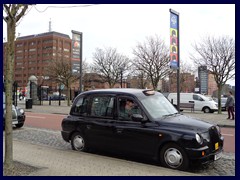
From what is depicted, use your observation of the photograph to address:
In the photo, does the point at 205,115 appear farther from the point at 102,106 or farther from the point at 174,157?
the point at 174,157

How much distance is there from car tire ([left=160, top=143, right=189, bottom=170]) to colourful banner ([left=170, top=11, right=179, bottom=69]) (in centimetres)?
868

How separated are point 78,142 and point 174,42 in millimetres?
8553

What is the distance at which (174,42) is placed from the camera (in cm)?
1442

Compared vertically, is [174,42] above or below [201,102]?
above

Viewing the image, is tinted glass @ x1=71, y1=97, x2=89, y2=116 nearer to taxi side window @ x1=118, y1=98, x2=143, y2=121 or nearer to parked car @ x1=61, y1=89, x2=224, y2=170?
parked car @ x1=61, y1=89, x2=224, y2=170

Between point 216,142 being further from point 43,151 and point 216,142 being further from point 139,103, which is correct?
point 43,151

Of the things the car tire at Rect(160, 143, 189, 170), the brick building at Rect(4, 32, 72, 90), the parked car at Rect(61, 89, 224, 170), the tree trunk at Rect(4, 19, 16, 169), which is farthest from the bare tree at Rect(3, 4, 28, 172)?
the brick building at Rect(4, 32, 72, 90)

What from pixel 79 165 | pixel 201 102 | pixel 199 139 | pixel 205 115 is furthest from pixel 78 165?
pixel 201 102

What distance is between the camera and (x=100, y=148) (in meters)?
7.14

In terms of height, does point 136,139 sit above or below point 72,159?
above

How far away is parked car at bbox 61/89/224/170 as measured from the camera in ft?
19.1

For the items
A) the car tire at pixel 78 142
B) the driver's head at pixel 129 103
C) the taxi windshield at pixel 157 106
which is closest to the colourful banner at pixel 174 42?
the taxi windshield at pixel 157 106

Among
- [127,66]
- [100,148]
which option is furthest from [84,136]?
[127,66]

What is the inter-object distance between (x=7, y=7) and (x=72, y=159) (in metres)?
3.27
